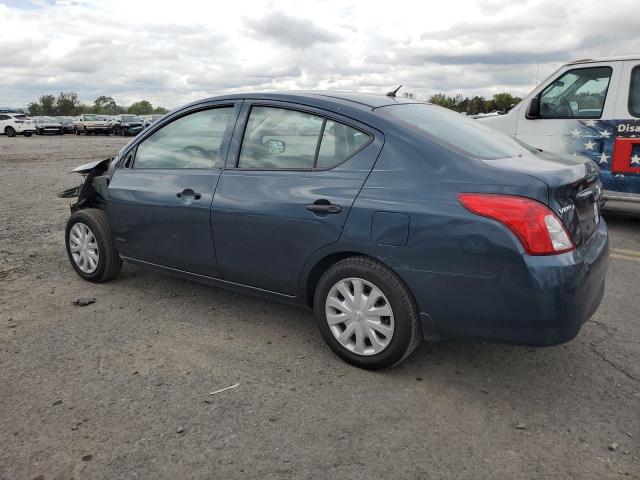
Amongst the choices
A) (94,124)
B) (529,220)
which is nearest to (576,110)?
(529,220)

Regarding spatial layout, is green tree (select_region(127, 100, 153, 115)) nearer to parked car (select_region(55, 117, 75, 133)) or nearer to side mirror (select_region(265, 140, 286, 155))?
parked car (select_region(55, 117, 75, 133))

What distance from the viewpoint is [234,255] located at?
3662 mm

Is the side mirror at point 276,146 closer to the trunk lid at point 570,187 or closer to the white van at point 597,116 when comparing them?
the trunk lid at point 570,187

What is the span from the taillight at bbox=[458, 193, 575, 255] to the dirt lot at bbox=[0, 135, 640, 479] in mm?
870

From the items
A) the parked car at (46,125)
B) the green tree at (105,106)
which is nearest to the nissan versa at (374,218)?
the parked car at (46,125)

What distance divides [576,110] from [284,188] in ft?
18.0

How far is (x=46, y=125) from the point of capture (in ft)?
129

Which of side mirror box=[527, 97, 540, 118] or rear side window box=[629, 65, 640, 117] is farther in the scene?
side mirror box=[527, 97, 540, 118]

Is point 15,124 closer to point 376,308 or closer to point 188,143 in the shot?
point 188,143

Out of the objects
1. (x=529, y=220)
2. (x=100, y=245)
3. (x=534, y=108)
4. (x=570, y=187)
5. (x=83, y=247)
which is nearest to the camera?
(x=529, y=220)

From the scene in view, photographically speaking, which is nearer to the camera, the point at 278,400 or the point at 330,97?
the point at 278,400

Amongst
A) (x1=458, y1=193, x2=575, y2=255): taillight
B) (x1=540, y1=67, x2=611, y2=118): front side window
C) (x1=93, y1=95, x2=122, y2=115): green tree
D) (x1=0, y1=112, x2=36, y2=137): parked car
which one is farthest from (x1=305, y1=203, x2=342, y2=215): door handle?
(x1=93, y1=95, x2=122, y2=115): green tree

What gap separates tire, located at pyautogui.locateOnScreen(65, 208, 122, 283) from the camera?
4609mm

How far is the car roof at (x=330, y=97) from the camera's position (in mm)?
3434
